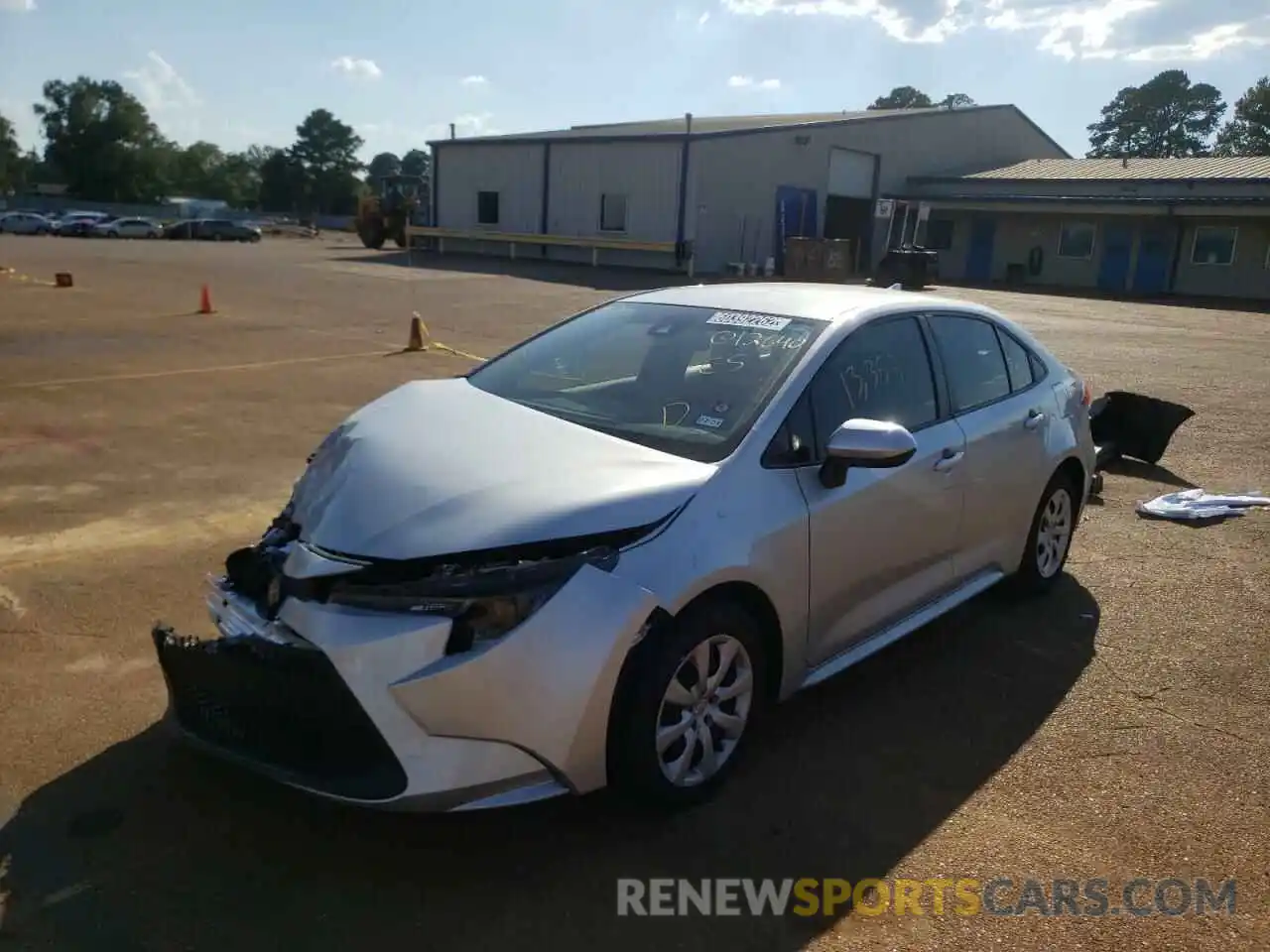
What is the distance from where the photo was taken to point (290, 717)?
2.89 m

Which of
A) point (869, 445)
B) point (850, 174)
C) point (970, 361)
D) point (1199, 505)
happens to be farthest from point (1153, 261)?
point (869, 445)

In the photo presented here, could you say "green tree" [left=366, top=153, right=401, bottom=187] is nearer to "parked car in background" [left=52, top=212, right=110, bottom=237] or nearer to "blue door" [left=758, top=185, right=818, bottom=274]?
"parked car in background" [left=52, top=212, right=110, bottom=237]

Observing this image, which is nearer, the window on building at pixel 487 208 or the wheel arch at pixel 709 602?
the wheel arch at pixel 709 602

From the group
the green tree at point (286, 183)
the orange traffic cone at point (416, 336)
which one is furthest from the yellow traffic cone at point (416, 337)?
the green tree at point (286, 183)

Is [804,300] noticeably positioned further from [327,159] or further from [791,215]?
[327,159]

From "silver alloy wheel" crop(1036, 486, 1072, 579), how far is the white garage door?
32.7 meters

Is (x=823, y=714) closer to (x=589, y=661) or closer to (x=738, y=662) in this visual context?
(x=738, y=662)

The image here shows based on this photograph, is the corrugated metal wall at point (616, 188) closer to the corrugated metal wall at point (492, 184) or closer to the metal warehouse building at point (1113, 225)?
the corrugated metal wall at point (492, 184)

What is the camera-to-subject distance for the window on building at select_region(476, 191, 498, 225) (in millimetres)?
40156

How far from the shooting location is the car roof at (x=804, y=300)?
13.7 ft

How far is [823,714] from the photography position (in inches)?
157

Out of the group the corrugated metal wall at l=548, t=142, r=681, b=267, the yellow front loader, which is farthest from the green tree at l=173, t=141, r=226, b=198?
the corrugated metal wall at l=548, t=142, r=681, b=267

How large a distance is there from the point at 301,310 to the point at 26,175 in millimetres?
119400

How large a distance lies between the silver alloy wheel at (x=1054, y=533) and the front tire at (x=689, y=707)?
2.42 metres
